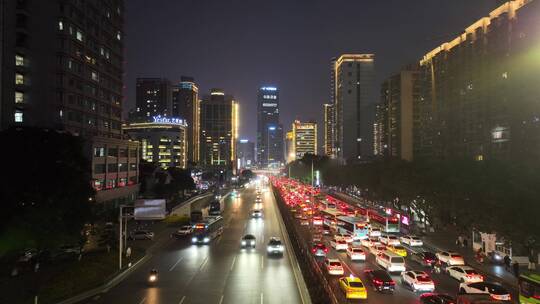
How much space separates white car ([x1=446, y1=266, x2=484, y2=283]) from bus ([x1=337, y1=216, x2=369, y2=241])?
16.3 meters

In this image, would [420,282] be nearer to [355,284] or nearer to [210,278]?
[355,284]

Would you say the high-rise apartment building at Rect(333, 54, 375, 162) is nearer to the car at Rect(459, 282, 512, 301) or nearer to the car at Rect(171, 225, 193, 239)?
the car at Rect(171, 225, 193, 239)

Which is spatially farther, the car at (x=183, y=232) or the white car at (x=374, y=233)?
the car at (x=183, y=232)

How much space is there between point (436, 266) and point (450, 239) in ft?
51.9

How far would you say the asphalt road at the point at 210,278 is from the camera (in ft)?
81.8

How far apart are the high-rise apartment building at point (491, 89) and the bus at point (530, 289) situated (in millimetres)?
33432

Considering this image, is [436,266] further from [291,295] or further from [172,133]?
[172,133]

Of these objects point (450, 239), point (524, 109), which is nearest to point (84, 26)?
point (450, 239)

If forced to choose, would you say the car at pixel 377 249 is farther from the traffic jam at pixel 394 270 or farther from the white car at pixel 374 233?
the white car at pixel 374 233

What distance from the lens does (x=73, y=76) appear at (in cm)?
6769

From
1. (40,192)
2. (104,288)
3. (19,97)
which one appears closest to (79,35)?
(19,97)

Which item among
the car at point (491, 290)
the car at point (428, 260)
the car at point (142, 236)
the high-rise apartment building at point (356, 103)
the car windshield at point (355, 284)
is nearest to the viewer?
the car at point (491, 290)

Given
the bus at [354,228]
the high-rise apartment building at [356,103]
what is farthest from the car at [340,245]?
the high-rise apartment building at [356,103]

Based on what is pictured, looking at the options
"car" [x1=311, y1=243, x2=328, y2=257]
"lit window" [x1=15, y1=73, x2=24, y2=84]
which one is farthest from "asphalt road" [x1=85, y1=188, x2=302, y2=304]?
"lit window" [x1=15, y1=73, x2=24, y2=84]
